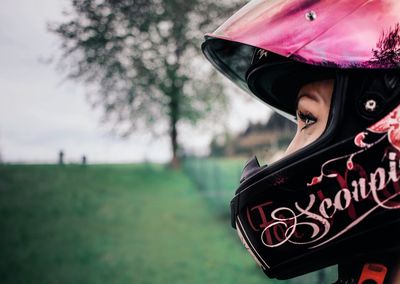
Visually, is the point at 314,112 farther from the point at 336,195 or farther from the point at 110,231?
the point at 110,231

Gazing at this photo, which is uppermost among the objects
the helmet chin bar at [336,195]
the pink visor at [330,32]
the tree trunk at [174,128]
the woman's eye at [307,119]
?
the tree trunk at [174,128]

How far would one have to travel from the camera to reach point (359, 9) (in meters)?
1.13

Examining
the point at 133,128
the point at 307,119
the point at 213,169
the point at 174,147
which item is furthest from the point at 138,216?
the point at 307,119

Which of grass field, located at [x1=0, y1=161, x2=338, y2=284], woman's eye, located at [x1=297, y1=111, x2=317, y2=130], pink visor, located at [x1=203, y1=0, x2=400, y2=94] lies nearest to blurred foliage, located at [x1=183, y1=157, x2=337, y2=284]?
grass field, located at [x1=0, y1=161, x2=338, y2=284]

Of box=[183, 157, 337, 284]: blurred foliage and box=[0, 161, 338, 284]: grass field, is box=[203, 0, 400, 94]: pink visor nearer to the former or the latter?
box=[0, 161, 338, 284]: grass field

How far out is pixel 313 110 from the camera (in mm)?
1200

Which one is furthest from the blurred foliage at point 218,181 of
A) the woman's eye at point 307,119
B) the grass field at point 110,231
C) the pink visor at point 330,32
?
the pink visor at point 330,32

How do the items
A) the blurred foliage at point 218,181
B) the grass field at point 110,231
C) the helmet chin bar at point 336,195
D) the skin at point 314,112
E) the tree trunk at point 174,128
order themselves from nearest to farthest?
1. the helmet chin bar at point 336,195
2. the skin at point 314,112
3. the grass field at point 110,231
4. the blurred foliage at point 218,181
5. the tree trunk at point 174,128

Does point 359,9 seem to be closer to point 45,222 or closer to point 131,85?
point 45,222

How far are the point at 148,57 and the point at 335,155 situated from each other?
963 centimetres

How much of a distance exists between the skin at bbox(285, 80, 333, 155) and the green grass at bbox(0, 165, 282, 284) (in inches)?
141

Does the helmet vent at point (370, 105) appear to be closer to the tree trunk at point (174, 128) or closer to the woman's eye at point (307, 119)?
the woman's eye at point (307, 119)

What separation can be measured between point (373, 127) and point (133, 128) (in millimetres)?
11979

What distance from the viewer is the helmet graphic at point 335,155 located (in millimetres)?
1061
